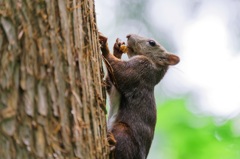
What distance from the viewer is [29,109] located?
327cm

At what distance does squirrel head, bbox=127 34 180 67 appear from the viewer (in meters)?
6.06

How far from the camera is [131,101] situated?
512 centimetres

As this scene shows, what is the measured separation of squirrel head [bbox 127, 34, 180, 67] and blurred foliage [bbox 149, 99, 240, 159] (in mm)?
1931

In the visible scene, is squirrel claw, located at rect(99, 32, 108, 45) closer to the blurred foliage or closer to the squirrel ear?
the squirrel ear

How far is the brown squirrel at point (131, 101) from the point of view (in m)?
4.66

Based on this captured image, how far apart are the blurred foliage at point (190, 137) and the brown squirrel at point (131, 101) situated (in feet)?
6.55

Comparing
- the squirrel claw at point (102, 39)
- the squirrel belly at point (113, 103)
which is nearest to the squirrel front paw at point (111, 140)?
the squirrel belly at point (113, 103)

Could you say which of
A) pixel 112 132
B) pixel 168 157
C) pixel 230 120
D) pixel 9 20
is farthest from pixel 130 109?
pixel 230 120

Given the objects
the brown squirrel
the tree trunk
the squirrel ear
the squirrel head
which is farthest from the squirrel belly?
the tree trunk

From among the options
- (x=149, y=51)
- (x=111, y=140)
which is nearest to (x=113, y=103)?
(x=111, y=140)

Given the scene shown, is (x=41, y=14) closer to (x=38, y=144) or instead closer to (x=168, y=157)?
(x=38, y=144)

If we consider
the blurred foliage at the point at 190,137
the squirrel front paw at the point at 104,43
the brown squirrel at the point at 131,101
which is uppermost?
the squirrel front paw at the point at 104,43

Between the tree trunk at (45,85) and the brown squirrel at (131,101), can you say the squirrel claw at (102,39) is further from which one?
the tree trunk at (45,85)

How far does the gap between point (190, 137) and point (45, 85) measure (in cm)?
473
